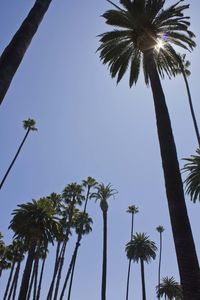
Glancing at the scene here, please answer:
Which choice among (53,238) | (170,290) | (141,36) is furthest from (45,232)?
(170,290)

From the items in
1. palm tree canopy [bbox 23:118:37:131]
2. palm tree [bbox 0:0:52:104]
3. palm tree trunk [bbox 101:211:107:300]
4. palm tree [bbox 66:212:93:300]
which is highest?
palm tree canopy [bbox 23:118:37:131]

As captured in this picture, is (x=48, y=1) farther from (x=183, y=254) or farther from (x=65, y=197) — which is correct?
(x=65, y=197)

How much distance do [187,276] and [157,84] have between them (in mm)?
8301

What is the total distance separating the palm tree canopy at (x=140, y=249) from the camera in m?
66.3

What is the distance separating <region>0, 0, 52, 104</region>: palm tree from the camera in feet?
12.8

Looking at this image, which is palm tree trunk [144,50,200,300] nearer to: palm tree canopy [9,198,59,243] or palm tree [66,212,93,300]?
palm tree canopy [9,198,59,243]

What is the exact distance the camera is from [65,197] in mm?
56375

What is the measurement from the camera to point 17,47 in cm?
449

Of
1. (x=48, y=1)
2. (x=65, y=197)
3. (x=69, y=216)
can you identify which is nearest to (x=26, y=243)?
(x=69, y=216)

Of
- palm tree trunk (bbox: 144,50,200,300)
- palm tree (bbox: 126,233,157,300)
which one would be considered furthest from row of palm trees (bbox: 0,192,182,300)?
palm tree trunk (bbox: 144,50,200,300)

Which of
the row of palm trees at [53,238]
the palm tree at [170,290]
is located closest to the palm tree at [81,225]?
the row of palm trees at [53,238]

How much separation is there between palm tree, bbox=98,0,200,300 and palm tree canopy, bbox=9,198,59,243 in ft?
68.9

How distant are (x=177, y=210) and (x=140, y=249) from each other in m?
60.2

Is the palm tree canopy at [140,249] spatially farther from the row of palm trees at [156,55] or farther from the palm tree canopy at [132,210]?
the row of palm trees at [156,55]
